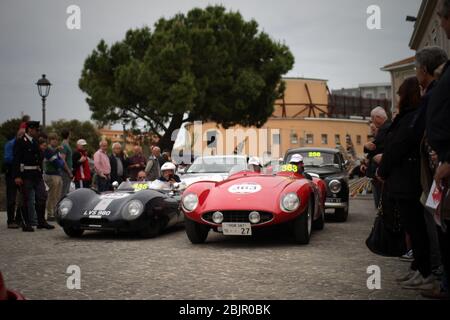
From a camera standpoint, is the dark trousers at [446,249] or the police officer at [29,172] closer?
the dark trousers at [446,249]

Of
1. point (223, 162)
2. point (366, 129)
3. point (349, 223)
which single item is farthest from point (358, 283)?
point (366, 129)

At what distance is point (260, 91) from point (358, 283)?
30812mm

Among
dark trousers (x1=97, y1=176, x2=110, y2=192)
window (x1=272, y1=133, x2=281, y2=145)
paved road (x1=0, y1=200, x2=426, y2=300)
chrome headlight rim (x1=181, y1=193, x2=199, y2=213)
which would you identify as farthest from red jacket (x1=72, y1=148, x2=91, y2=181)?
window (x1=272, y1=133, x2=281, y2=145)

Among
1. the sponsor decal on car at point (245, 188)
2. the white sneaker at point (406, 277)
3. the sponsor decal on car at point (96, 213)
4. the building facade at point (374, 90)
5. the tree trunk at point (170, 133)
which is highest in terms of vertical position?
the building facade at point (374, 90)

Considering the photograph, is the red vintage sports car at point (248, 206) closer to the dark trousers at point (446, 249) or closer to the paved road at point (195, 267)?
the paved road at point (195, 267)

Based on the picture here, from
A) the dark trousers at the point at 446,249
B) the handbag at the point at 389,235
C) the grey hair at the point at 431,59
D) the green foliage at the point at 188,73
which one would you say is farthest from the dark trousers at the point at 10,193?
the green foliage at the point at 188,73

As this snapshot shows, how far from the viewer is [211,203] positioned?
7.91 meters

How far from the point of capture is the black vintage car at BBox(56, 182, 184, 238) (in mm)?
8609

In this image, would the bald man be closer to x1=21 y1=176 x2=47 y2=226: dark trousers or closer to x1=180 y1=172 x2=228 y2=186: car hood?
x1=180 y1=172 x2=228 y2=186: car hood

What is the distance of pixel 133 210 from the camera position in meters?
8.69

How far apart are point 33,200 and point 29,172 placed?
492 mm

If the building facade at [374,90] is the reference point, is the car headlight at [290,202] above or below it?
below

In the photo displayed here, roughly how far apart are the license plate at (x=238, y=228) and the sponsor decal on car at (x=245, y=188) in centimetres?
54

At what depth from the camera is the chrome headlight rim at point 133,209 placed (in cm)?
859
